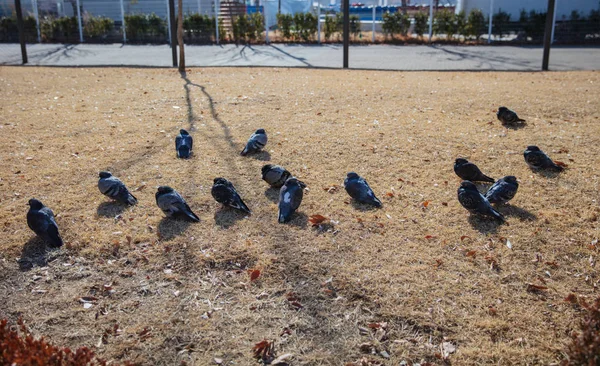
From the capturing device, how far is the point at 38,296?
363cm

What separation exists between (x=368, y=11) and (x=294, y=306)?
2913 cm

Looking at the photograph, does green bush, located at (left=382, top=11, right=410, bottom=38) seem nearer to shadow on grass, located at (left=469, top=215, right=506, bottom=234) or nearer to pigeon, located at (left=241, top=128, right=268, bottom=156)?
pigeon, located at (left=241, top=128, right=268, bottom=156)

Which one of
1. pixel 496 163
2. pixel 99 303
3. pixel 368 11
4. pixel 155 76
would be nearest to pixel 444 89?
pixel 496 163

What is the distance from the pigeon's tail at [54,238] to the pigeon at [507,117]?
635 centimetres

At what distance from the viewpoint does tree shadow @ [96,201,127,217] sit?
4893 millimetres

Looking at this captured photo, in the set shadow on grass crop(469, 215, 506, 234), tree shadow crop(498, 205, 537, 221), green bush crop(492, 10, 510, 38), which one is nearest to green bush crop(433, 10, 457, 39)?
green bush crop(492, 10, 510, 38)

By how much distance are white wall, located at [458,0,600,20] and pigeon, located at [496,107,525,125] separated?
1957 centimetres

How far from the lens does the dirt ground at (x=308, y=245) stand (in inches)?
127

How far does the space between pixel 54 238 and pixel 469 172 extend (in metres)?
4.18

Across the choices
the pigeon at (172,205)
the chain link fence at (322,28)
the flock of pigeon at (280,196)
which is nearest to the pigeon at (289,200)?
the flock of pigeon at (280,196)

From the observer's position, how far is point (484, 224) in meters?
4.63

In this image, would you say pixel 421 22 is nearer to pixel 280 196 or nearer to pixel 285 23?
pixel 285 23

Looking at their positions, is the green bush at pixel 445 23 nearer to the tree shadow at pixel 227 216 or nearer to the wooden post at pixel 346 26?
the wooden post at pixel 346 26

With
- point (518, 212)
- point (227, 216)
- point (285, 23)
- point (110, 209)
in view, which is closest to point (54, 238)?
point (110, 209)
